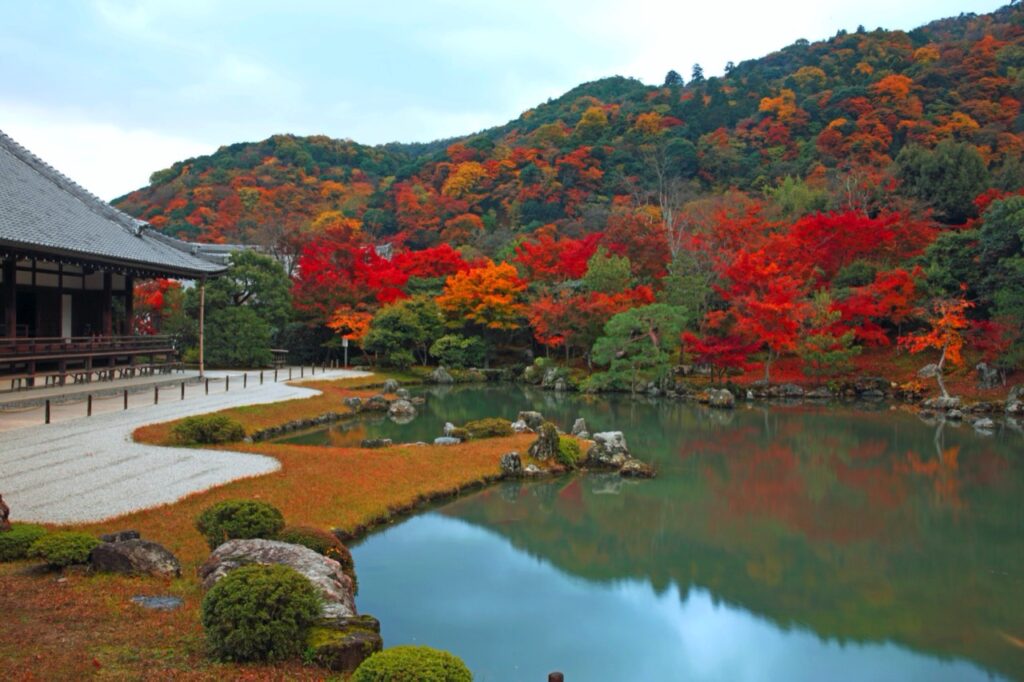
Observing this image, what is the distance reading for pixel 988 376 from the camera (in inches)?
959

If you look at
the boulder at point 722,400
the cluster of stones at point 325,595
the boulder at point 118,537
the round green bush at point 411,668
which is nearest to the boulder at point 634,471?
the cluster of stones at point 325,595

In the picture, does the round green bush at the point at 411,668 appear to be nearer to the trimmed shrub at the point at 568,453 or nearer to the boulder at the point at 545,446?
the boulder at the point at 545,446

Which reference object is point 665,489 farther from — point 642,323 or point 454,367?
point 454,367

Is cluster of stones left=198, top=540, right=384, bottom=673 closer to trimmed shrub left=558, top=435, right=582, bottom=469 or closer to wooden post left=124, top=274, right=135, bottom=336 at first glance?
trimmed shrub left=558, top=435, right=582, bottom=469

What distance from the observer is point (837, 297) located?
2811 centimetres

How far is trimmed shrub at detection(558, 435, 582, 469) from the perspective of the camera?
14.5m

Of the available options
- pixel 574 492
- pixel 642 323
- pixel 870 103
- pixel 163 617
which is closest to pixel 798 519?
pixel 574 492

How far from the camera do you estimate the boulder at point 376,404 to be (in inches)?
887

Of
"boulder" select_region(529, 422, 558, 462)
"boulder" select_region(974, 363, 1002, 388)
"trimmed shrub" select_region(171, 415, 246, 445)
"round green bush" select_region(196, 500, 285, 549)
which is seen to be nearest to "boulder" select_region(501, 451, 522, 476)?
"boulder" select_region(529, 422, 558, 462)

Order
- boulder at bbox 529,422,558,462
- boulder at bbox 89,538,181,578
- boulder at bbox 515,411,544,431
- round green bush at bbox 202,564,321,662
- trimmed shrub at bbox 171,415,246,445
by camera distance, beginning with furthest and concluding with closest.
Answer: boulder at bbox 515,411,544,431 < boulder at bbox 529,422,558,462 < trimmed shrub at bbox 171,415,246,445 < boulder at bbox 89,538,181,578 < round green bush at bbox 202,564,321,662

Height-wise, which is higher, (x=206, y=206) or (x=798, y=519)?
(x=206, y=206)

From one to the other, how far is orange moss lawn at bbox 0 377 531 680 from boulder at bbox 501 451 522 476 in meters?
0.23

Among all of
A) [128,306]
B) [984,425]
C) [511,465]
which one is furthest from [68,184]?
[984,425]

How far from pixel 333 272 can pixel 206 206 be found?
2783 centimetres
